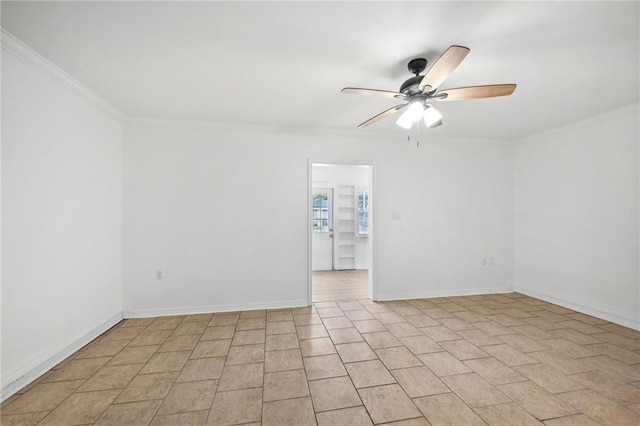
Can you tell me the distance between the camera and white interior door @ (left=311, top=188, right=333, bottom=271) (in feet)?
22.2

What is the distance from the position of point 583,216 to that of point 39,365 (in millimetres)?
6095

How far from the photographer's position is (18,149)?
210 cm

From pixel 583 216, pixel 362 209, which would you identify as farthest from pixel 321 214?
pixel 583 216

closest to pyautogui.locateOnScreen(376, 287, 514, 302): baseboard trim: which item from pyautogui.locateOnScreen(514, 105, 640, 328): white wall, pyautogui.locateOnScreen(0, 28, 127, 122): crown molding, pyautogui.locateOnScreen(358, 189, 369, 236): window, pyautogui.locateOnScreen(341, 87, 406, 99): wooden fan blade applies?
Result: pyautogui.locateOnScreen(514, 105, 640, 328): white wall

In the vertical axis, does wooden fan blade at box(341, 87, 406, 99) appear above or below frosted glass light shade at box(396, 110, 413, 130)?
above

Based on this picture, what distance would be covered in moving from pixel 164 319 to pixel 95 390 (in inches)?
57.0

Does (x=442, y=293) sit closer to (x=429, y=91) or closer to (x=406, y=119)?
(x=406, y=119)

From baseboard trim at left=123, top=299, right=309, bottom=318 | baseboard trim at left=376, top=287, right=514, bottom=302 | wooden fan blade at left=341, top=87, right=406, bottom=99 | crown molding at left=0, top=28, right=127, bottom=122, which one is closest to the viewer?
crown molding at left=0, top=28, right=127, bottom=122

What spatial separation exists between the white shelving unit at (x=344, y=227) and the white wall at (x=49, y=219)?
450 cm

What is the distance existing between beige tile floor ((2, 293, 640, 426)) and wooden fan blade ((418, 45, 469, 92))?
223 centimetres

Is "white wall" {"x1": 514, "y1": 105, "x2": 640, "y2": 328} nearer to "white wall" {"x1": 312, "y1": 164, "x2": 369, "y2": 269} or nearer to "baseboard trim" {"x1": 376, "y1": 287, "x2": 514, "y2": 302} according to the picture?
"baseboard trim" {"x1": 376, "y1": 287, "x2": 514, "y2": 302}

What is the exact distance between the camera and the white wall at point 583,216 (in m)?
3.31

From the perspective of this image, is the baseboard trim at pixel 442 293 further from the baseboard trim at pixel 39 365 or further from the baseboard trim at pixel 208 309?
the baseboard trim at pixel 39 365

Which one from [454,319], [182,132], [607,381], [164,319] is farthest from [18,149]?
[607,381]
